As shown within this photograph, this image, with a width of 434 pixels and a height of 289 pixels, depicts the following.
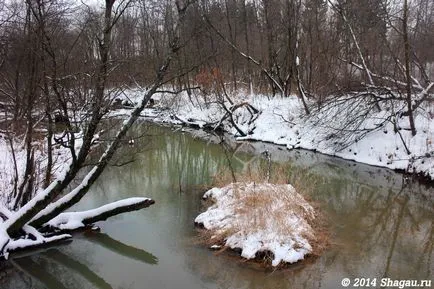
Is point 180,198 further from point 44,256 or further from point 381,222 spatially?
point 381,222

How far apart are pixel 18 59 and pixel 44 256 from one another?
4903 mm

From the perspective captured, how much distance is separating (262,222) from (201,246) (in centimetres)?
128

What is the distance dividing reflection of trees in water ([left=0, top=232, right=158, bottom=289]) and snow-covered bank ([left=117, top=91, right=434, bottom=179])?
907cm

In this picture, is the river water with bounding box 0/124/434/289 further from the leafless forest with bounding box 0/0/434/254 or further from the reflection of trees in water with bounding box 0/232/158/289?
the leafless forest with bounding box 0/0/434/254

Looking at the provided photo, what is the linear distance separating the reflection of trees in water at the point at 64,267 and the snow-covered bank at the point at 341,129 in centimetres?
907

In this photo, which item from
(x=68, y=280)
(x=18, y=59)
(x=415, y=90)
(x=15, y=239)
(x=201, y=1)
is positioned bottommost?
(x=68, y=280)

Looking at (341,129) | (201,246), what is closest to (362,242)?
(201,246)

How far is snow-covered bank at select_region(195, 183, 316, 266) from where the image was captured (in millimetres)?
8016

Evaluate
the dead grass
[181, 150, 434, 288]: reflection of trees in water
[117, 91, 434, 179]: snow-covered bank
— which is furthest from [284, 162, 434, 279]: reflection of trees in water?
[117, 91, 434, 179]: snow-covered bank

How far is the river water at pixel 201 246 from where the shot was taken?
7.54 metres

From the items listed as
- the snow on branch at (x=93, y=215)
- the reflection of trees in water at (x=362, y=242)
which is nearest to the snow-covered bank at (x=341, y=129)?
the reflection of trees in water at (x=362, y=242)

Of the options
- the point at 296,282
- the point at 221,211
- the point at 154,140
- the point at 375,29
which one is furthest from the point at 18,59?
the point at 375,29

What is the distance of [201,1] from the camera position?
96.8 feet

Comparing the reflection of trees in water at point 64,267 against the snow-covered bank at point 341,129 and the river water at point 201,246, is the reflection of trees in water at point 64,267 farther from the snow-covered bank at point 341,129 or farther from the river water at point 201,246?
the snow-covered bank at point 341,129
